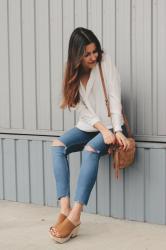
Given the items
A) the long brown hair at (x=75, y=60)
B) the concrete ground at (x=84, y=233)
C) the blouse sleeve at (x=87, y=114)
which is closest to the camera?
the concrete ground at (x=84, y=233)

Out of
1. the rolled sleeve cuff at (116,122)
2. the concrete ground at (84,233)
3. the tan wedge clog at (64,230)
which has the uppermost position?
the rolled sleeve cuff at (116,122)

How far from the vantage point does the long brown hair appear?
3.74 metres

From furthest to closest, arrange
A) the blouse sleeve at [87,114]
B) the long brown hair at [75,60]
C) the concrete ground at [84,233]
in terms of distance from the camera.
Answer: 1. the blouse sleeve at [87,114]
2. the long brown hair at [75,60]
3. the concrete ground at [84,233]

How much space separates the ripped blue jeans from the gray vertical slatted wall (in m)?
0.39

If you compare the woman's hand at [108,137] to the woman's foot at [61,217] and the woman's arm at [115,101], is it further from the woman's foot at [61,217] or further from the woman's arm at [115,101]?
the woman's foot at [61,217]

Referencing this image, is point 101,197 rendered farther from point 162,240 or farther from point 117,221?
point 162,240

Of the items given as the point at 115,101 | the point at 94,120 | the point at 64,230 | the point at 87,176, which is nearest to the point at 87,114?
the point at 94,120

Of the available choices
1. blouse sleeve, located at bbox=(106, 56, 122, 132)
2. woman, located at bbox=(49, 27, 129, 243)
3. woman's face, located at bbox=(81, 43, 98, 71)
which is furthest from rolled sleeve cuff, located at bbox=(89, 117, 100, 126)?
woman's face, located at bbox=(81, 43, 98, 71)

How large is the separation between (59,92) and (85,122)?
658 mm

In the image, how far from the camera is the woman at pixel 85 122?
3.71 m

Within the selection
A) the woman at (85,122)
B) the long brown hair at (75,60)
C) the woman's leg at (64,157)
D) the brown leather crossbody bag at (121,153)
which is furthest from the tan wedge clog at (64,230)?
the long brown hair at (75,60)

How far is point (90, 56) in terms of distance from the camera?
12.4ft

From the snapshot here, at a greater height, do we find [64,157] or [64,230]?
[64,157]

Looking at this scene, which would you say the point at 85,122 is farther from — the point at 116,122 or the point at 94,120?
the point at 116,122
